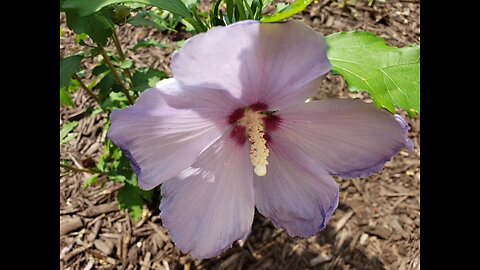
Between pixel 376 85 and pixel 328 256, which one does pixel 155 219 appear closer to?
pixel 328 256

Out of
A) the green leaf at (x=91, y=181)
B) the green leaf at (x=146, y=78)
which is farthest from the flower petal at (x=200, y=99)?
the green leaf at (x=91, y=181)

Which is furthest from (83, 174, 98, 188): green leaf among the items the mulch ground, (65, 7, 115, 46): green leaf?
(65, 7, 115, 46): green leaf

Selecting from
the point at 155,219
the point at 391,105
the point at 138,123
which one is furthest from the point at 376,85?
the point at 155,219

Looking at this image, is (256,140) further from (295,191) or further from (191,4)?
(191,4)

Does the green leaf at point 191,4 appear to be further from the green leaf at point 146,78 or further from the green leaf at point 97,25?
the green leaf at point 146,78

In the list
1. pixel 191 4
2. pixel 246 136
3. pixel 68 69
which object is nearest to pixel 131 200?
pixel 68 69

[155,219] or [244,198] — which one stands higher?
[244,198]
